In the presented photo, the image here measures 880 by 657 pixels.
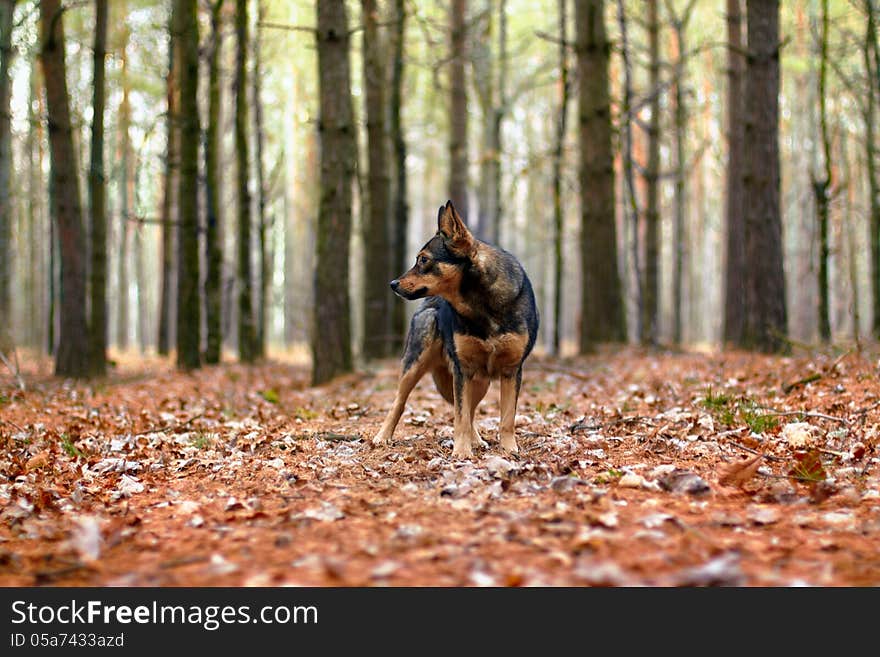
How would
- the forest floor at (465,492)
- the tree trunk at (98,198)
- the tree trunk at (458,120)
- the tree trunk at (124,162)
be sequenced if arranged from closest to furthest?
1. the forest floor at (465,492)
2. the tree trunk at (98,198)
3. the tree trunk at (458,120)
4. the tree trunk at (124,162)

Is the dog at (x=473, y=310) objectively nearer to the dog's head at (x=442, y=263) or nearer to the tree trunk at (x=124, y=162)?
the dog's head at (x=442, y=263)

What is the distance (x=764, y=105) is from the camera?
12.6 metres

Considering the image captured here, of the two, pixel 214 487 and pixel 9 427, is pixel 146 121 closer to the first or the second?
pixel 9 427

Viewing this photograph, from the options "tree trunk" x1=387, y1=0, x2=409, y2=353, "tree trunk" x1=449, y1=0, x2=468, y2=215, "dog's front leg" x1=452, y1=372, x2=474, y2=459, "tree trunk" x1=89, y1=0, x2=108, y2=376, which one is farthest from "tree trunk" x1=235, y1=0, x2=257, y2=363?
"dog's front leg" x1=452, y1=372, x2=474, y2=459

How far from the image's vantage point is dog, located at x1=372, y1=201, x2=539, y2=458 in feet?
19.9

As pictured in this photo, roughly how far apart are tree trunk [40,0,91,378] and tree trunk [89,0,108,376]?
1.86 ft

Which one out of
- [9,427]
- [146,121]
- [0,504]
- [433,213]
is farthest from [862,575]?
[433,213]

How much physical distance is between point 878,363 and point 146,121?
2612 cm

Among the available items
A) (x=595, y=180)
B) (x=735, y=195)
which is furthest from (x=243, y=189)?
(x=735, y=195)

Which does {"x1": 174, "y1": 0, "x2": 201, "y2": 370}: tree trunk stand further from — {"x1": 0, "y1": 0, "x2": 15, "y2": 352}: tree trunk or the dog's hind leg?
the dog's hind leg

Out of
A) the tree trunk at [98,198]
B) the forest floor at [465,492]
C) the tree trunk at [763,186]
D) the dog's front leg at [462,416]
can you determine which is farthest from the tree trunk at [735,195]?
the tree trunk at [98,198]

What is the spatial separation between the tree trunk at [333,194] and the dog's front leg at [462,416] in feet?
20.1

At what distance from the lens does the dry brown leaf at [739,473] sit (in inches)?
199

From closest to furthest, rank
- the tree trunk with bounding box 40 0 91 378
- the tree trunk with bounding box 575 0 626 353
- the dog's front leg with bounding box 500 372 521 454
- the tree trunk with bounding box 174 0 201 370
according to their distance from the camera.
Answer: the dog's front leg with bounding box 500 372 521 454 → the tree trunk with bounding box 40 0 91 378 → the tree trunk with bounding box 174 0 201 370 → the tree trunk with bounding box 575 0 626 353
